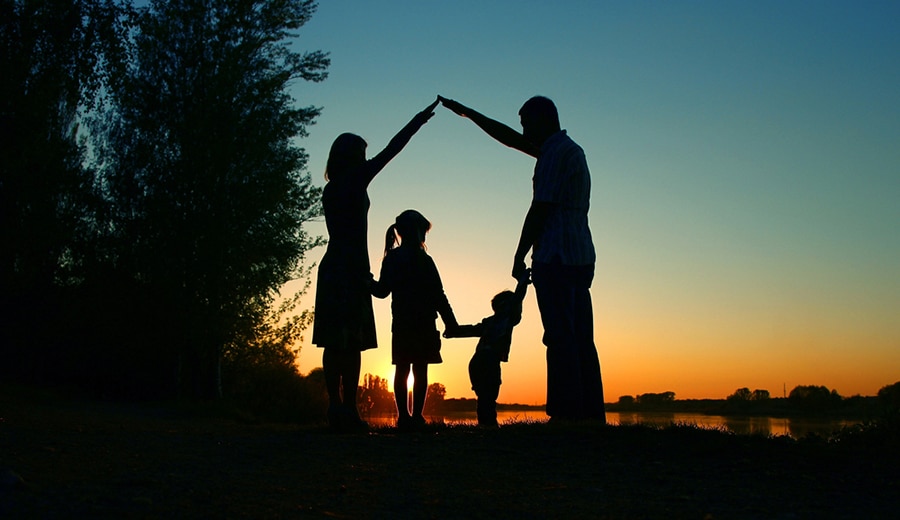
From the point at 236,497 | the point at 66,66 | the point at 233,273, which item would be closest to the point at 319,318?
the point at 236,497

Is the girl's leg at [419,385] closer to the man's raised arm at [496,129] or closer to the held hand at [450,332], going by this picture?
the held hand at [450,332]

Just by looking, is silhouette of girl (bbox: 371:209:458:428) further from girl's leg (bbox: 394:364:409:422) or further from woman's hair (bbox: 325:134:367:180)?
woman's hair (bbox: 325:134:367:180)

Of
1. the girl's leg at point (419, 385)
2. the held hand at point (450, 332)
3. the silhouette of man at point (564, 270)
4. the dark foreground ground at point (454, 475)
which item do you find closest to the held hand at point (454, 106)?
the silhouette of man at point (564, 270)

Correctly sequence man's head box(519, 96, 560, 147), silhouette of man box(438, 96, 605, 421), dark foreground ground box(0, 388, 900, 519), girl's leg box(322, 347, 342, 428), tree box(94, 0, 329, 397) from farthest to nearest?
tree box(94, 0, 329, 397), man's head box(519, 96, 560, 147), girl's leg box(322, 347, 342, 428), silhouette of man box(438, 96, 605, 421), dark foreground ground box(0, 388, 900, 519)

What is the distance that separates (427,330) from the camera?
29.8 ft

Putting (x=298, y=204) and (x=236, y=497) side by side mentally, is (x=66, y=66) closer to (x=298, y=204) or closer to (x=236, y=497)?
(x=298, y=204)

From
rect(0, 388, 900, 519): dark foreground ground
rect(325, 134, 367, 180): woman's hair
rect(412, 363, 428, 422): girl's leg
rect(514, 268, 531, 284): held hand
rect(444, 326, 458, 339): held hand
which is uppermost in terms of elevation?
rect(325, 134, 367, 180): woman's hair

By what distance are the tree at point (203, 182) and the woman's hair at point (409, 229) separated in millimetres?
10972

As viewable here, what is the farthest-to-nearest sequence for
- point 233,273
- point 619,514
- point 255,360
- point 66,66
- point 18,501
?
1. point 255,360
2. point 233,273
3. point 66,66
4. point 619,514
5. point 18,501

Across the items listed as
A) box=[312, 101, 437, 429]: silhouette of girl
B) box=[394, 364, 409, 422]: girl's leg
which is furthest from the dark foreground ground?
box=[394, 364, 409, 422]: girl's leg

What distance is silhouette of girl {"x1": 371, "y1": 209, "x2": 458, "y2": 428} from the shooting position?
8.96 m

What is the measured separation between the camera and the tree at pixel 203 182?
1969cm

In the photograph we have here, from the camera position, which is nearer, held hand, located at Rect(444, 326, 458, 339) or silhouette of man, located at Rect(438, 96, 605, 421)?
silhouette of man, located at Rect(438, 96, 605, 421)

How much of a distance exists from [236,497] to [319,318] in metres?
4.06
